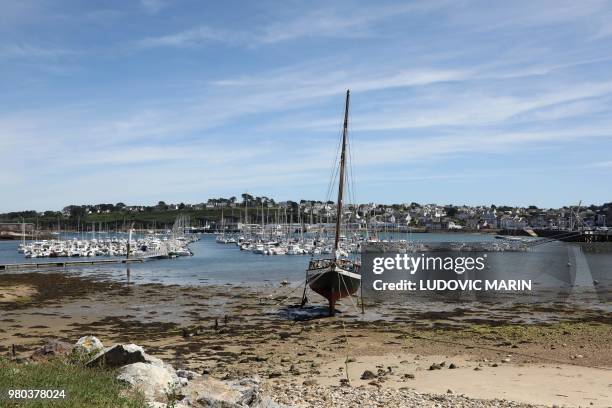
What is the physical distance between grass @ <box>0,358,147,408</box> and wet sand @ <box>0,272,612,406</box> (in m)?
6.58

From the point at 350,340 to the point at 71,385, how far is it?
18.5 m

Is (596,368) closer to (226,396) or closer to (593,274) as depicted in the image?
(226,396)

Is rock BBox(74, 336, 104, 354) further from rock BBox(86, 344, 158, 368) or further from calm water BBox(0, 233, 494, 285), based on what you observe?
calm water BBox(0, 233, 494, 285)

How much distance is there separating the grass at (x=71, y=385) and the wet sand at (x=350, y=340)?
658cm

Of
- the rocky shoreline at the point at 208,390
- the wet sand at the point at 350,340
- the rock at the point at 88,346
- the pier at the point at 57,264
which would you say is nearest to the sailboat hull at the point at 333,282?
the wet sand at the point at 350,340

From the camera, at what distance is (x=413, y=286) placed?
2239 inches

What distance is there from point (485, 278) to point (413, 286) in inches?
613

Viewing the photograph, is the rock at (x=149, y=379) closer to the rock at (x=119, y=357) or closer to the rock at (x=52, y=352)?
the rock at (x=119, y=357)

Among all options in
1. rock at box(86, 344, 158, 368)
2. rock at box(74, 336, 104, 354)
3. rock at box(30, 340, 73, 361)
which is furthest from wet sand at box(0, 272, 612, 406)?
rock at box(30, 340, 73, 361)

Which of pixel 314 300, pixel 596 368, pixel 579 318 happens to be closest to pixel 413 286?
pixel 314 300

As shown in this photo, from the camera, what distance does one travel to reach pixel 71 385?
10.9 meters

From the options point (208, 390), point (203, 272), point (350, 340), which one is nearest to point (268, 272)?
point (203, 272)

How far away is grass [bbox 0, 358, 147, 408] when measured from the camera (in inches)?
378

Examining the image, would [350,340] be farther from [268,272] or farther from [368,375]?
[268,272]
